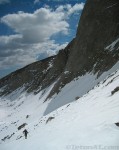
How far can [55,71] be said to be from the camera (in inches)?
2746

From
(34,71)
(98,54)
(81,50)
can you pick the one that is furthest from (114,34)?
(34,71)

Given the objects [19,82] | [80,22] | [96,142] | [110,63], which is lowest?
[96,142]

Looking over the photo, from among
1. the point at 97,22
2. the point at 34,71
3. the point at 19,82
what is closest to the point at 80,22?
the point at 97,22

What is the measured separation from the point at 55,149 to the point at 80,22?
1631 inches

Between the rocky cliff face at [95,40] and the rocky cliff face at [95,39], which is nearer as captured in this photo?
the rocky cliff face at [95,40]

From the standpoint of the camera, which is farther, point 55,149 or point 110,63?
point 110,63

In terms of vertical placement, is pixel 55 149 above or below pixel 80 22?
below

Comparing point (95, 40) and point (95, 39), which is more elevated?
point (95, 39)

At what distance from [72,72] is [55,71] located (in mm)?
20479

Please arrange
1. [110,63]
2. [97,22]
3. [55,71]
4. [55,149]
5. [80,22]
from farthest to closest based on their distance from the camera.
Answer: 1. [55,71]
2. [80,22]
3. [97,22]
4. [110,63]
5. [55,149]

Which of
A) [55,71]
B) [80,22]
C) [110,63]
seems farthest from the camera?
[55,71]

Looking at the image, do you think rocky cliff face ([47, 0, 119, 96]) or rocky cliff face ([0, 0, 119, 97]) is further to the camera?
rocky cliff face ([47, 0, 119, 96])

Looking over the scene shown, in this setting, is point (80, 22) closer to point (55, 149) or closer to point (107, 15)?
point (107, 15)

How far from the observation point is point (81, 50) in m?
50.1
